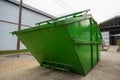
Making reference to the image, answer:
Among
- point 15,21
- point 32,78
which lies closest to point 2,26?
point 15,21

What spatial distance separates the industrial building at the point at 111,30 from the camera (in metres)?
19.8

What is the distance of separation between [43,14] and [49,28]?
38.3ft

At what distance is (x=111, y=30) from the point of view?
20.9 m

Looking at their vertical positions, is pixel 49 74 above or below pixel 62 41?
below

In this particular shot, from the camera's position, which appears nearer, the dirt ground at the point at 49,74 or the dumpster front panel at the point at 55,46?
the dumpster front panel at the point at 55,46

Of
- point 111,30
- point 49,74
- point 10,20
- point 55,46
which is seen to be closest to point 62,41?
point 55,46

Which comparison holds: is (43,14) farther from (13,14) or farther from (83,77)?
(83,77)

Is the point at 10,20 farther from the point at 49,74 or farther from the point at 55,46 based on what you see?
the point at 55,46

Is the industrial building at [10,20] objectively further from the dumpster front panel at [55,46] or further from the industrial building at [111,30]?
the industrial building at [111,30]

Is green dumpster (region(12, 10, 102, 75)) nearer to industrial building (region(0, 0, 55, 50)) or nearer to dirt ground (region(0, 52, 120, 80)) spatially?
dirt ground (region(0, 52, 120, 80))

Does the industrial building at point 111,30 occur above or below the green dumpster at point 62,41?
above

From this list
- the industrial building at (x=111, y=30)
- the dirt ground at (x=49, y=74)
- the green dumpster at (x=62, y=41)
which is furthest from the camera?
the industrial building at (x=111, y=30)

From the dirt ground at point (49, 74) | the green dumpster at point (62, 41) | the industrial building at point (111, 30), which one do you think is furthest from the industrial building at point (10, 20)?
the industrial building at point (111, 30)

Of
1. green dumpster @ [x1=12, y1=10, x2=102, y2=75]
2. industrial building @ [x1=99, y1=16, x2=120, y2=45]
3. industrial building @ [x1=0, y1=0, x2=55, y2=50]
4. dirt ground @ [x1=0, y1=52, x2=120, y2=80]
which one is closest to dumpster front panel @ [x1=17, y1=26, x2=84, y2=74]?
green dumpster @ [x1=12, y1=10, x2=102, y2=75]
